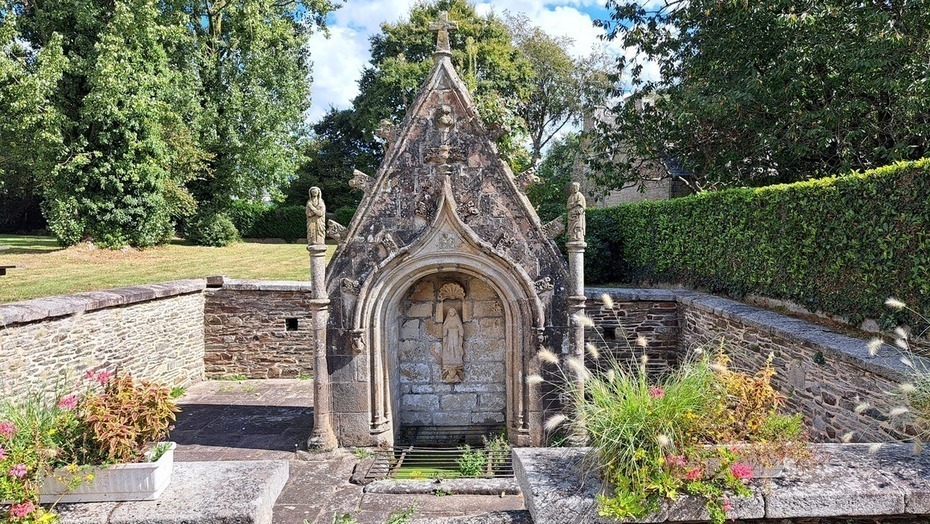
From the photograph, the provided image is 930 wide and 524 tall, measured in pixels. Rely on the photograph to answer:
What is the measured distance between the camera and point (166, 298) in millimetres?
11539

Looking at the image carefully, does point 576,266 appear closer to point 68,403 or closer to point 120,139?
point 68,403

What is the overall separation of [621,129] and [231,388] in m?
11.9

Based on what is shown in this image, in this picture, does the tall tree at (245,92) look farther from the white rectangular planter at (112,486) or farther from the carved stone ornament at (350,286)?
the white rectangular planter at (112,486)

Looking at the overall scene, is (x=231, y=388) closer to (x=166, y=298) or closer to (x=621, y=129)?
(x=166, y=298)

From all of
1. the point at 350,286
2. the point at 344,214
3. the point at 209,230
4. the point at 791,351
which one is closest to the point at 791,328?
the point at 791,351

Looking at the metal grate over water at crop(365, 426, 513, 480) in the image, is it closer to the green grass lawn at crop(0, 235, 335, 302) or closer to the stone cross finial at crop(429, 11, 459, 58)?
the stone cross finial at crop(429, 11, 459, 58)

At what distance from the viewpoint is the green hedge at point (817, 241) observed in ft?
20.7

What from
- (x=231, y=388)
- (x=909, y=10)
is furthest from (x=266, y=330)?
(x=909, y=10)

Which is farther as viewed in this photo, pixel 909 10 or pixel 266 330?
pixel 266 330

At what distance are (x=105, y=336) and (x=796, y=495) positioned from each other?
10.6 m

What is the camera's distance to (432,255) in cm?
823

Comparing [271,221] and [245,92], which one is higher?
[245,92]

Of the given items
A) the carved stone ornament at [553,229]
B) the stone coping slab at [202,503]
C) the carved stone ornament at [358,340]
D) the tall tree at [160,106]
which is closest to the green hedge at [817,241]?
the carved stone ornament at [553,229]

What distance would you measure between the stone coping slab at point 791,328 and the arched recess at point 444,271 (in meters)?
3.20
